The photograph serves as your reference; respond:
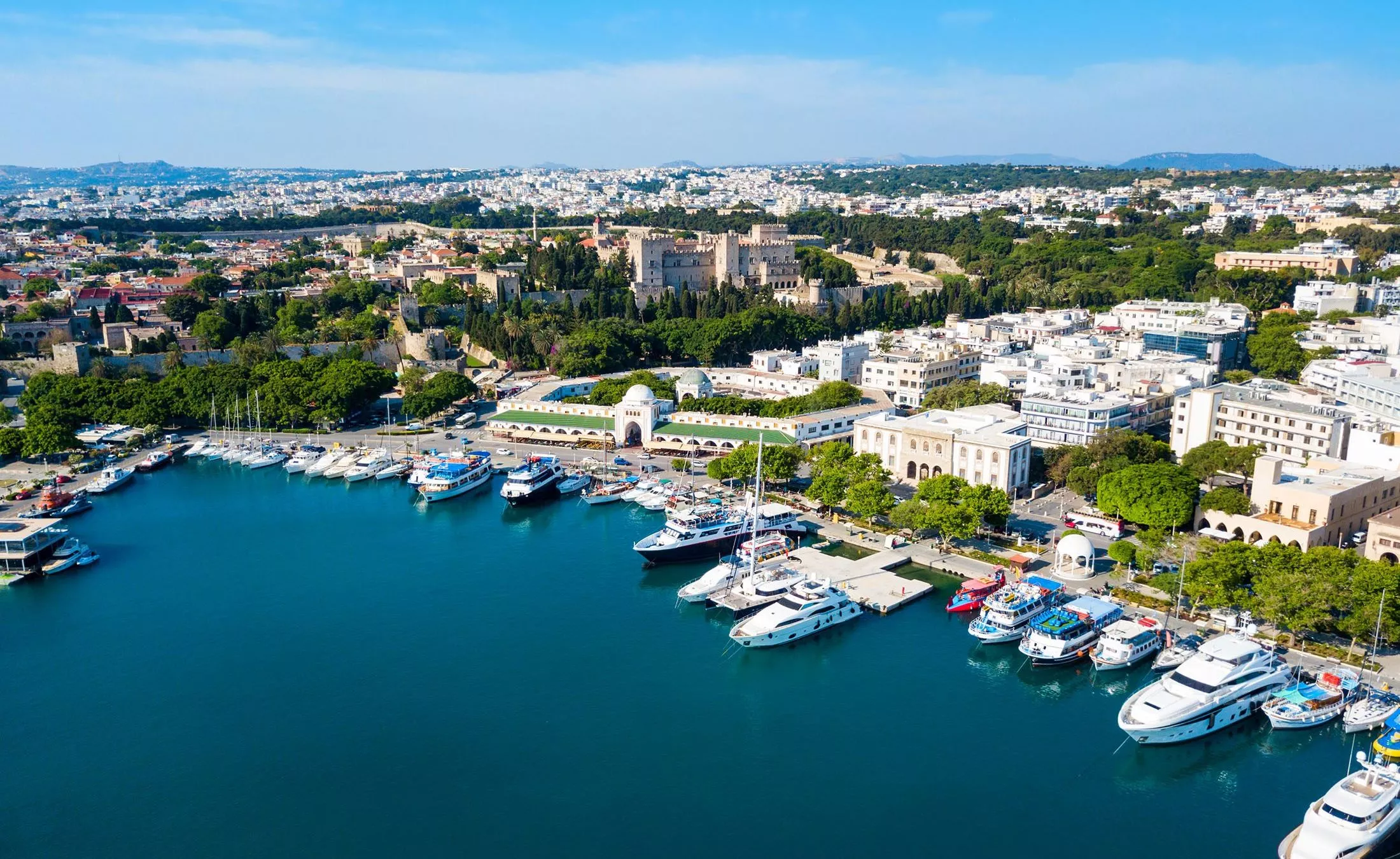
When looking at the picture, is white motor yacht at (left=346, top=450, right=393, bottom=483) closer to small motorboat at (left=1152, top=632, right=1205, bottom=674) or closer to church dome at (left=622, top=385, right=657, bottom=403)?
church dome at (left=622, top=385, right=657, bottom=403)

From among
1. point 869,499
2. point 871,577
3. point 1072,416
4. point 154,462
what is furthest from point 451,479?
point 1072,416

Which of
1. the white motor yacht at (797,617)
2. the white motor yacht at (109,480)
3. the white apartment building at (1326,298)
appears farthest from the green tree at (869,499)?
the white apartment building at (1326,298)

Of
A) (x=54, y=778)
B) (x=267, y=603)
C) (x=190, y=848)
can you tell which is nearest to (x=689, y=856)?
(x=190, y=848)

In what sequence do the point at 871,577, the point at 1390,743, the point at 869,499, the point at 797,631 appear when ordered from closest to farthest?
the point at 1390,743 → the point at 797,631 → the point at 871,577 → the point at 869,499

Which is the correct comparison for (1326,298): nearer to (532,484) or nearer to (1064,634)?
(1064,634)

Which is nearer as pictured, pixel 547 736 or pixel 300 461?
pixel 547 736

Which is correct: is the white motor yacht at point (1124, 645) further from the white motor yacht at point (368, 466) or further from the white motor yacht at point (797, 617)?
the white motor yacht at point (368, 466)
